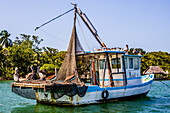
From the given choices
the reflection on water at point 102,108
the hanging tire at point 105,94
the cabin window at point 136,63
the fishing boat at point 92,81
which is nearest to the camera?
the reflection on water at point 102,108

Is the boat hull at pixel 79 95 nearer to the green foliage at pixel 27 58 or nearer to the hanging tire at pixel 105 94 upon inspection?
the hanging tire at pixel 105 94

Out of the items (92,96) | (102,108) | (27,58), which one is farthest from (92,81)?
(27,58)

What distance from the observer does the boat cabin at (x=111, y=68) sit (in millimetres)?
16547

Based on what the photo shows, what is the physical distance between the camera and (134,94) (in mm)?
17938

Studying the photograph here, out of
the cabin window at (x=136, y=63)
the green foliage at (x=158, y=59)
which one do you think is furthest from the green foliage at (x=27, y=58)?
the cabin window at (x=136, y=63)

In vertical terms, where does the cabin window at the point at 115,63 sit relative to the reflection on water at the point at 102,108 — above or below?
above

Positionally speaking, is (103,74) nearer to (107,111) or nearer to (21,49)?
(107,111)

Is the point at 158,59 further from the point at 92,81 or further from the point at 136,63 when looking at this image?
the point at 92,81

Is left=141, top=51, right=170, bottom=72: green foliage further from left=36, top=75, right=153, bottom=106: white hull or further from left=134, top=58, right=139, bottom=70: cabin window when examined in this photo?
left=36, top=75, right=153, bottom=106: white hull

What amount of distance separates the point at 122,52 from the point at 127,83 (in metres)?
2.62

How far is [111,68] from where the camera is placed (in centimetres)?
1752

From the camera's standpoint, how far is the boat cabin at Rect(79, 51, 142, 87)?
1655 cm

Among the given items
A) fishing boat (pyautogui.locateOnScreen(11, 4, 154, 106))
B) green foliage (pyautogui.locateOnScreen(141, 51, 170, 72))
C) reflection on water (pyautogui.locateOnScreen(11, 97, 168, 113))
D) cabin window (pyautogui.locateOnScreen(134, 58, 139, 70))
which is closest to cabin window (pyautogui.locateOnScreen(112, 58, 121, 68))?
fishing boat (pyautogui.locateOnScreen(11, 4, 154, 106))

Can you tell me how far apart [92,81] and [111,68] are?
5.90ft
